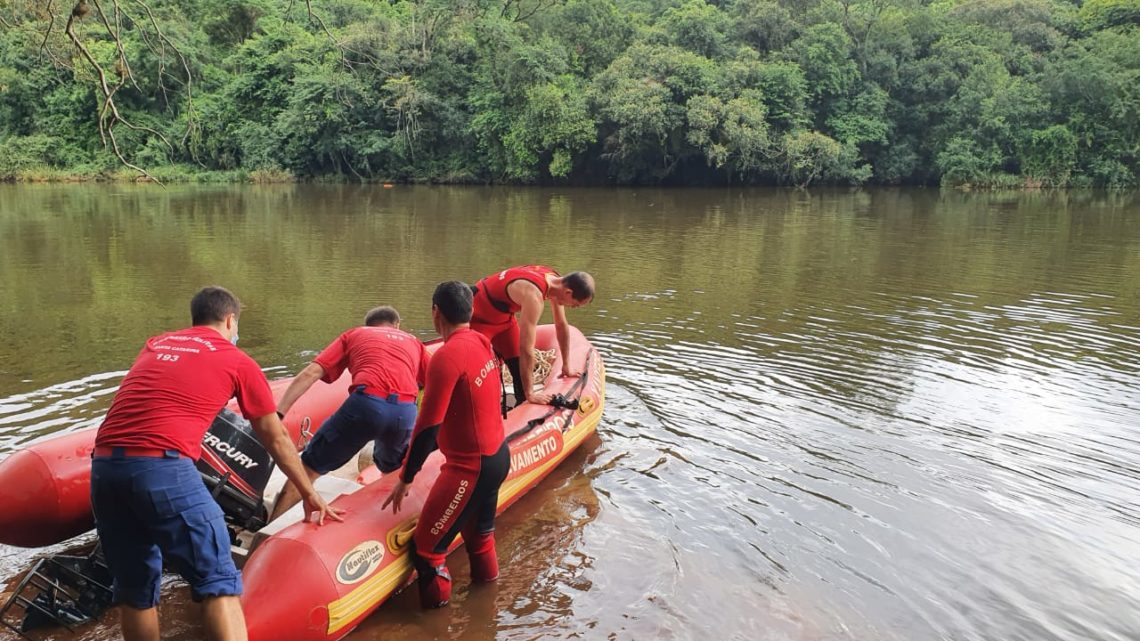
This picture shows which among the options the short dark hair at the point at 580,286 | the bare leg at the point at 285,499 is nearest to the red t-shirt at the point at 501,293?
the short dark hair at the point at 580,286

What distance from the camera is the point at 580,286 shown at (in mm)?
5430

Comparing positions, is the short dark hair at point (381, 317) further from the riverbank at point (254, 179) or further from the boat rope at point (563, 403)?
the riverbank at point (254, 179)

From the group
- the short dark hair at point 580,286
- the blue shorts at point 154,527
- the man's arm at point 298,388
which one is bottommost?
the blue shorts at point 154,527

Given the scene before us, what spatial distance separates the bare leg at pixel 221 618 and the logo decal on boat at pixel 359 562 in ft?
1.83

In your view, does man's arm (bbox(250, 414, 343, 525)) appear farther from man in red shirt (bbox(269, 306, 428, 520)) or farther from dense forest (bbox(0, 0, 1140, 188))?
dense forest (bbox(0, 0, 1140, 188))

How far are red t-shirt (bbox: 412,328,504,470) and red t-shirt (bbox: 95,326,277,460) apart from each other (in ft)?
2.67

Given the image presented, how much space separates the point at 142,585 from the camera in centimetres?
298

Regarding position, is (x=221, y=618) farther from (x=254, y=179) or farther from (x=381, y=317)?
(x=254, y=179)

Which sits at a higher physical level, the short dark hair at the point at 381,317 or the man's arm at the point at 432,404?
the short dark hair at the point at 381,317

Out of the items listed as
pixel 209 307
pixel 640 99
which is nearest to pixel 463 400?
pixel 209 307

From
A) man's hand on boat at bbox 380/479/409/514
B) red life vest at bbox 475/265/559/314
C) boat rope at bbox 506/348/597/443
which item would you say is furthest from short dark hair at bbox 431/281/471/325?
red life vest at bbox 475/265/559/314

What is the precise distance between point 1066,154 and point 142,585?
4365 centimetres

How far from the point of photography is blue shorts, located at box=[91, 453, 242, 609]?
2824 mm

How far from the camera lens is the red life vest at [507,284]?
5637mm
